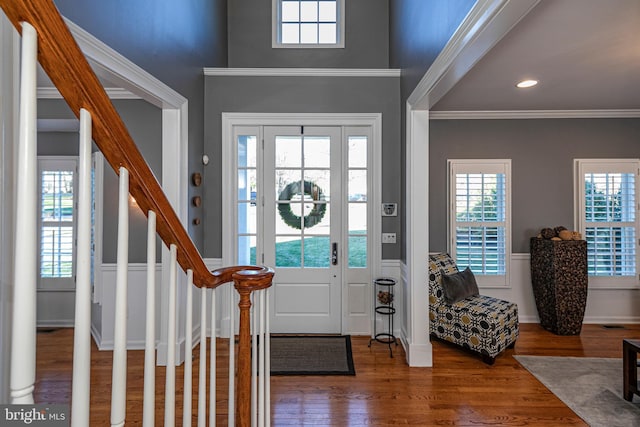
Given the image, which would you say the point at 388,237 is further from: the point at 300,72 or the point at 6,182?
the point at 6,182

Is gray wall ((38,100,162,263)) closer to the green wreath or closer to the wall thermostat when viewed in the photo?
the green wreath

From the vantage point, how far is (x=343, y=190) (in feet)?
11.8

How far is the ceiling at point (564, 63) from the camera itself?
6.59 ft

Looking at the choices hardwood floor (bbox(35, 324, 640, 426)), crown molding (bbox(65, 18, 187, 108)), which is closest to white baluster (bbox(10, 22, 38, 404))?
crown molding (bbox(65, 18, 187, 108))

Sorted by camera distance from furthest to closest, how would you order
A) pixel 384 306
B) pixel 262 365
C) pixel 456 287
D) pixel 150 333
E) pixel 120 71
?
pixel 384 306
pixel 456 287
pixel 120 71
pixel 262 365
pixel 150 333

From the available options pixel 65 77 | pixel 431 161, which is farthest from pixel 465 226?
pixel 65 77

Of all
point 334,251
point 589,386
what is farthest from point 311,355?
point 589,386

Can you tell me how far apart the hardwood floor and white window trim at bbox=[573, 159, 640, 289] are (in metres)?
1.02

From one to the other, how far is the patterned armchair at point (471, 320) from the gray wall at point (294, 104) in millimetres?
508

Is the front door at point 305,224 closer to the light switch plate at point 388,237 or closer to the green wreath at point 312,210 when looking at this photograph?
the green wreath at point 312,210

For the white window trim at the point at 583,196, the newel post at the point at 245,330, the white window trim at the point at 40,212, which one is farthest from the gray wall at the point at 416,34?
the white window trim at the point at 40,212

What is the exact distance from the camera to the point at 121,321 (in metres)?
0.72

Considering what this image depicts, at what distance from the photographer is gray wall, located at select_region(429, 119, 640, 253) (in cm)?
404

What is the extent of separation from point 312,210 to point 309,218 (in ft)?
0.30
